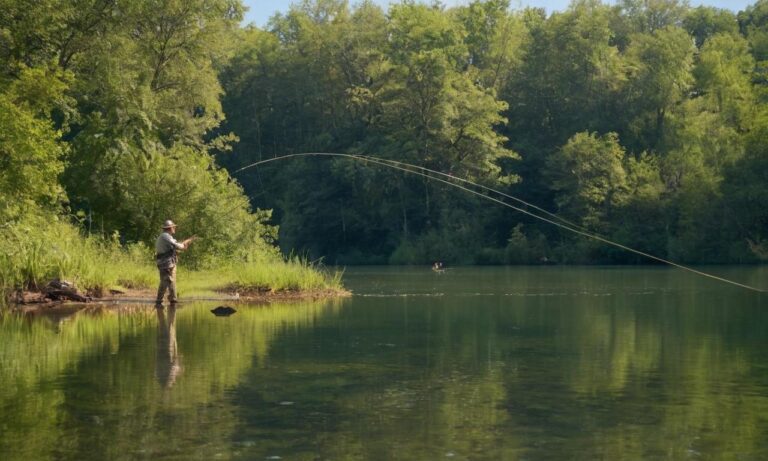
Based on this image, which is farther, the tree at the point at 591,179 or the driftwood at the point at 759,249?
the tree at the point at 591,179

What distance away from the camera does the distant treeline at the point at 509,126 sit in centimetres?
6912

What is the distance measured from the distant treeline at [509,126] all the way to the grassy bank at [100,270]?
4108 cm

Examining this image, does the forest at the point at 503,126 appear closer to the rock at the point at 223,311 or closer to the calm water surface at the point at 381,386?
the rock at the point at 223,311

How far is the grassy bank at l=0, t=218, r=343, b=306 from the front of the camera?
2406 cm

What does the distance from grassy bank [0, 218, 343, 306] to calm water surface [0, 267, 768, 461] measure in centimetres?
340

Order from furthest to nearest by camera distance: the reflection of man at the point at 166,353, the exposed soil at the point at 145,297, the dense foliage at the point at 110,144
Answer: the dense foliage at the point at 110,144
the exposed soil at the point at 145,297
the reflection of man at the point at 166,353

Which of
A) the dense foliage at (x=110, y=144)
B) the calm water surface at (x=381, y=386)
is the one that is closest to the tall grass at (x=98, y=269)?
the dense foliage at (x=110, y=144)

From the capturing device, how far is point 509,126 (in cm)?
8344

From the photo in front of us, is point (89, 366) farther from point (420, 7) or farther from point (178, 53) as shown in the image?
point (420, 7)

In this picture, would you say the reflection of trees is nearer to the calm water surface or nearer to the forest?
the calm water surface

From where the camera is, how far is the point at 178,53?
4084cm

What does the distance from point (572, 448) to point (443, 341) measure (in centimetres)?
813

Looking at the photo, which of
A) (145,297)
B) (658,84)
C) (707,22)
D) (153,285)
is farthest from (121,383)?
(707,22)

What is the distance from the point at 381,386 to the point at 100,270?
616 inches
